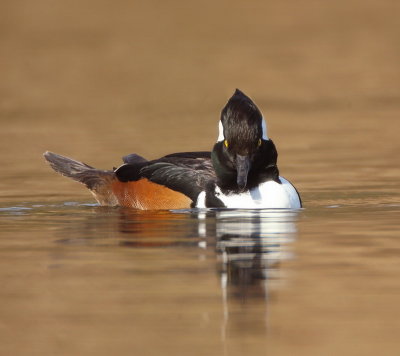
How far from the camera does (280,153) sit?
19.7m

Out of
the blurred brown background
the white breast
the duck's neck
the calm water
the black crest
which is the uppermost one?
the blurred brown background

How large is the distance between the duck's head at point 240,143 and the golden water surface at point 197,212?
1.38ft

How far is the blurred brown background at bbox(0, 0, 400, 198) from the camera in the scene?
19.9m

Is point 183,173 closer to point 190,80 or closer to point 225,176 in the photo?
point 225,176

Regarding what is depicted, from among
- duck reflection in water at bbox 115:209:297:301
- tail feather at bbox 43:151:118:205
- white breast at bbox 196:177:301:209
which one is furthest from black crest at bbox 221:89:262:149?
tail feather at bbox 43:151:118:205

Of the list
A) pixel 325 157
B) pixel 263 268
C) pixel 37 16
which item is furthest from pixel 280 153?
pixel 37 16

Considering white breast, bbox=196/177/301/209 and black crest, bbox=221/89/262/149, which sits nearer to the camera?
black crest, bbox=221/89/262/149

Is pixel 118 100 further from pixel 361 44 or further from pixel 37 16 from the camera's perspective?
pixel 37 16

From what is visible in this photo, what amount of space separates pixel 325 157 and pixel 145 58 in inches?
586

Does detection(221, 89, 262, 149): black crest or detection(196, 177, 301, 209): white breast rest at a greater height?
detection(221, 89, 262, 149): black crest

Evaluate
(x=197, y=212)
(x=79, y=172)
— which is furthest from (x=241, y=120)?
(x=79, y=172)

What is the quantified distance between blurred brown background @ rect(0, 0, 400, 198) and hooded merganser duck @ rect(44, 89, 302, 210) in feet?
5.45

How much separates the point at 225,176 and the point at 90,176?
241 centimetres

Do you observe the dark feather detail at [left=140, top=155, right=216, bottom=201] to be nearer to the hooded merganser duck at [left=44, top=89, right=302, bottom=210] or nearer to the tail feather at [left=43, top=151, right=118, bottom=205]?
the hooded merganser duck at [left=44, top=89, right=302, bottom=210]
